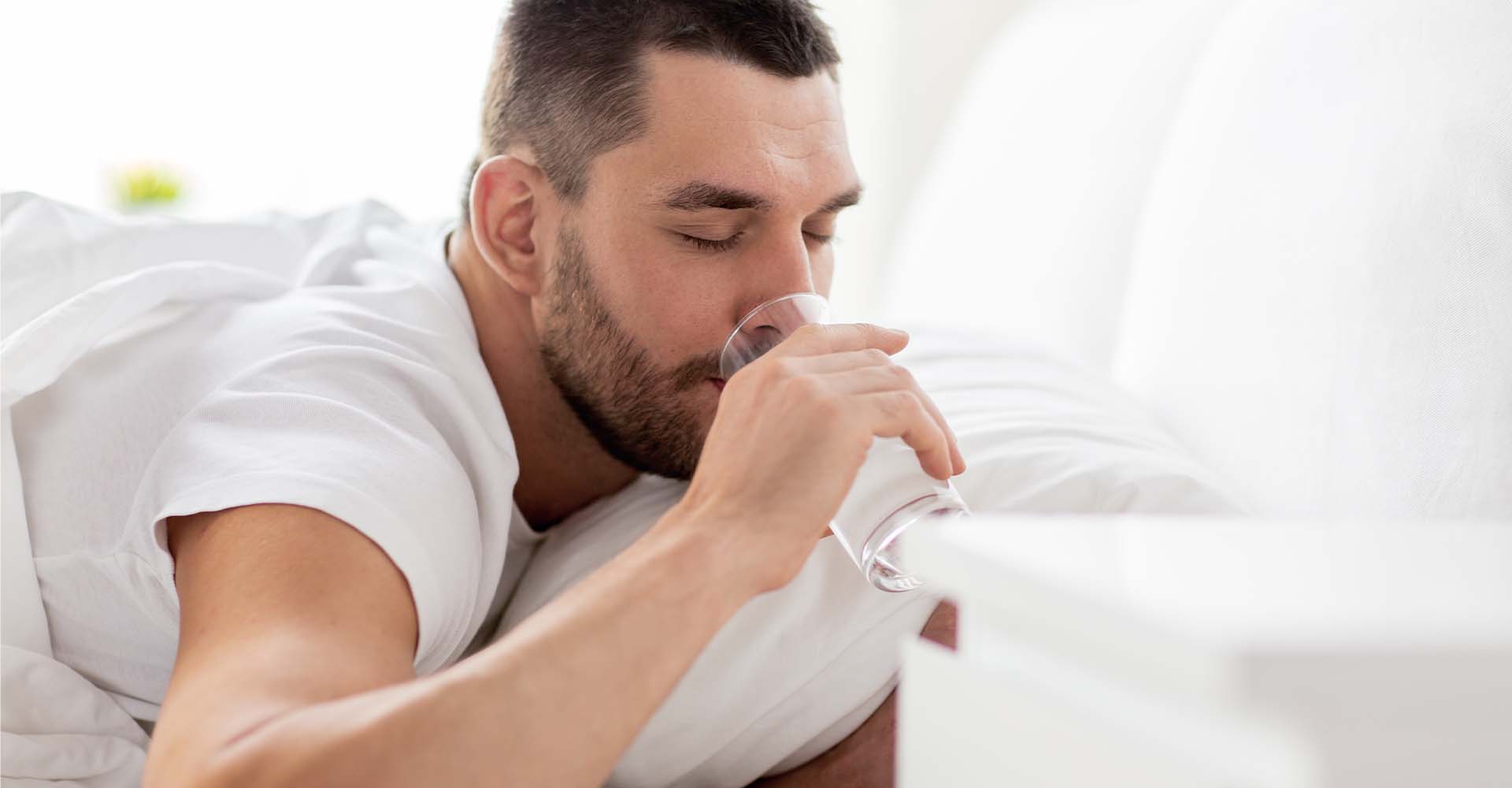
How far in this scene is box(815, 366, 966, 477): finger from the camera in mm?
806

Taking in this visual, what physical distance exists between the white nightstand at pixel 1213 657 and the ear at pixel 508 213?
2.77ft

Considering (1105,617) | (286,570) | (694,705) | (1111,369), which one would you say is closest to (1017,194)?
(1111,369)

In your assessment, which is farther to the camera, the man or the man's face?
the man's face

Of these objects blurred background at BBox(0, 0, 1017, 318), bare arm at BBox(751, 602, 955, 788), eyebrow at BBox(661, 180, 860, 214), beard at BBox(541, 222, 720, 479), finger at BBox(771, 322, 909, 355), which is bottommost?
blurred background at BBox(0, 0, 1017, 318)

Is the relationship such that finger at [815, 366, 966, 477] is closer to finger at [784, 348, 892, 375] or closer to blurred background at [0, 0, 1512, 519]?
finger at [784, 348, 892, 375]

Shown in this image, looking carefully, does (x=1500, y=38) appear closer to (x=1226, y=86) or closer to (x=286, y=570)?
(x=1226, y=86)

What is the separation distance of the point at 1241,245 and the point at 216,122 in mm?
2969

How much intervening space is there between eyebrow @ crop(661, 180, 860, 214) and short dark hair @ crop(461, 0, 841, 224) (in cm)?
8

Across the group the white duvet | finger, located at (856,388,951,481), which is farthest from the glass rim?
finger, located at (856,388,951,481)

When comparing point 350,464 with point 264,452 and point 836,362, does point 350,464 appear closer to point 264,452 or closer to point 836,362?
point 264,452

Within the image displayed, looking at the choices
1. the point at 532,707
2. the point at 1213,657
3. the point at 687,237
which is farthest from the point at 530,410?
the point at 1213,657

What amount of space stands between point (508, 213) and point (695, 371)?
29cm

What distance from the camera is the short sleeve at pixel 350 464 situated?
83cm

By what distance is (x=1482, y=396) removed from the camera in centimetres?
82
